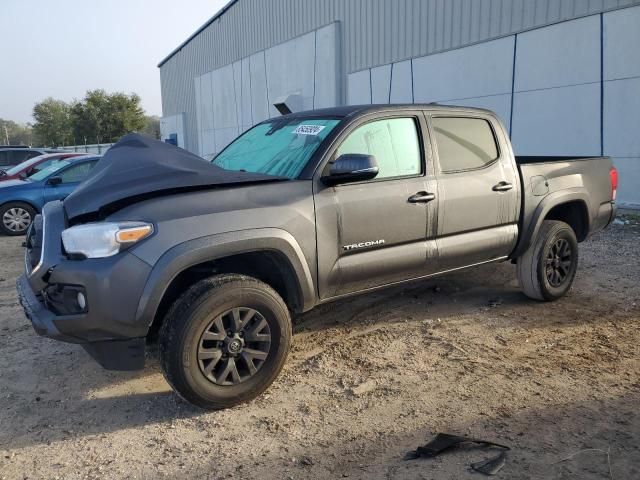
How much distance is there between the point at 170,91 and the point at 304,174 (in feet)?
122

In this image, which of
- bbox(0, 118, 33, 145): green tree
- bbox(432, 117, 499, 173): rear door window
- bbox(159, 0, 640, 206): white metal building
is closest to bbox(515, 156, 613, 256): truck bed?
bbox(432, 117, 499, 173): rear door window

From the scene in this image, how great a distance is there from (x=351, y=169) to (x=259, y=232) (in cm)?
74

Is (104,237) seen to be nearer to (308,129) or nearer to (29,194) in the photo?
(308,129)

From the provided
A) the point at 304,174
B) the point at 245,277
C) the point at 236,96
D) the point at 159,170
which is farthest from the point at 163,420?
the point at 236,96

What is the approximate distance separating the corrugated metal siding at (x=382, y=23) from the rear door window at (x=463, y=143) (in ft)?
25.1

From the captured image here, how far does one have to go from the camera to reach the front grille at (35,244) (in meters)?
3.26

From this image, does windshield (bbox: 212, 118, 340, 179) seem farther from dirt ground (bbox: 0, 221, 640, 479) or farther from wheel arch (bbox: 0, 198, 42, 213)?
wheel arch (bbox: 0, 198, 42, 213)

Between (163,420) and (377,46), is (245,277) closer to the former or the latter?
(163,420)

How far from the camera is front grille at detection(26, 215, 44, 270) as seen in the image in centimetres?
326

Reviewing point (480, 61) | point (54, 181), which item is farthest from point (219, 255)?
point (480, 61)

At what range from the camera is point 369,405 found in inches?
130

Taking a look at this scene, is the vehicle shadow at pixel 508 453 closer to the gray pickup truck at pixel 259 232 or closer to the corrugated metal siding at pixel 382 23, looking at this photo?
the gray pickup truck at pixel 259 232

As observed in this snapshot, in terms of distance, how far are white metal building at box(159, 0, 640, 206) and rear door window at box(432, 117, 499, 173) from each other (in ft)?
23.7

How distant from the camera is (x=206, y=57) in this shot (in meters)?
30.3
